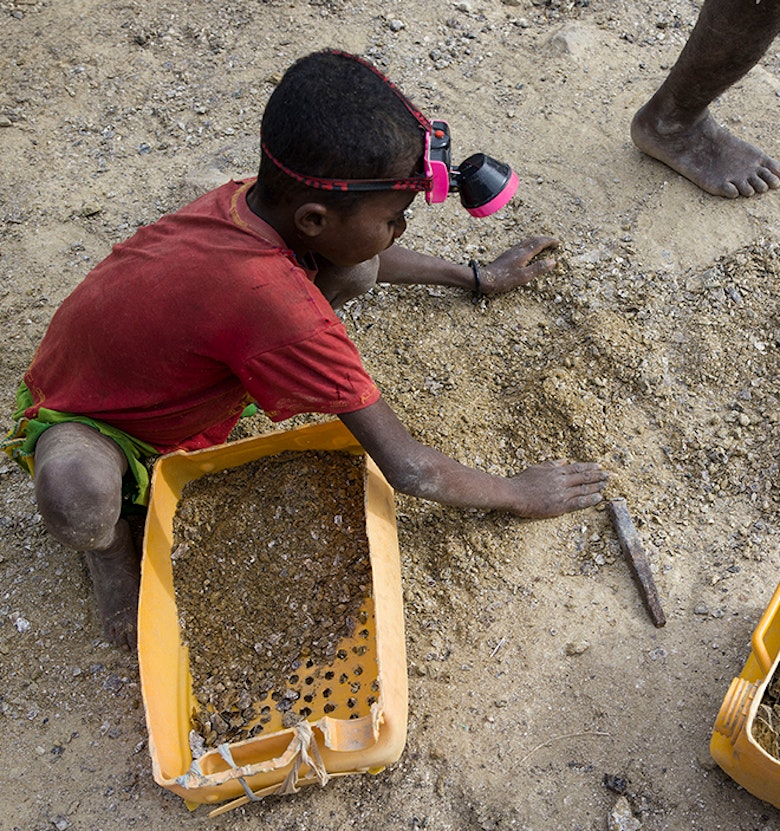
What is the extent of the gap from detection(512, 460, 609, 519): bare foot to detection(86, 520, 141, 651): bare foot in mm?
940

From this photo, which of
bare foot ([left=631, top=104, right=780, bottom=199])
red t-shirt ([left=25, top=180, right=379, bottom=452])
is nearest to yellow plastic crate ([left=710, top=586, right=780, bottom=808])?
red t-shirt ([left=25, top=180, right=379, bottom=452])

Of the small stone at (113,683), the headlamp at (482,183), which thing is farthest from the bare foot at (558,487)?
the small stone at (113,683)

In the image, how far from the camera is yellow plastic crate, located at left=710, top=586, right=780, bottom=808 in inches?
57.0

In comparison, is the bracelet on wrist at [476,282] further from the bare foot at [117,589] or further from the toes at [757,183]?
the bare foot at [117,589]

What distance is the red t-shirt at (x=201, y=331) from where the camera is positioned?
1548mm

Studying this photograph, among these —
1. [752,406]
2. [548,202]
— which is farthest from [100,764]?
[548,202]

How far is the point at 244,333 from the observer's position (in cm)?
156

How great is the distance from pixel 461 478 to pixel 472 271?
85cm

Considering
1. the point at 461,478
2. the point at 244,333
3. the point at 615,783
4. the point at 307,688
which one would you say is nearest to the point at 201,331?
the point at 244,333

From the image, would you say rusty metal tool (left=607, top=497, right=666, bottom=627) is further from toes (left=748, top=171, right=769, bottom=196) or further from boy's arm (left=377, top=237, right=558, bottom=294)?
toes (left=748, top=171, right=769, bottom=196)

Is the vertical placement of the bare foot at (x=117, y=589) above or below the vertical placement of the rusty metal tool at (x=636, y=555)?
below

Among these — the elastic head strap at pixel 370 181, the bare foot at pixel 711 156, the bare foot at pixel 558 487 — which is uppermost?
the elastic head strap at pixel 370 181

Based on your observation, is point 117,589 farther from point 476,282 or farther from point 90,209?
point 90,209

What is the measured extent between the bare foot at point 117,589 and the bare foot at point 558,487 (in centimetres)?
A: 94
